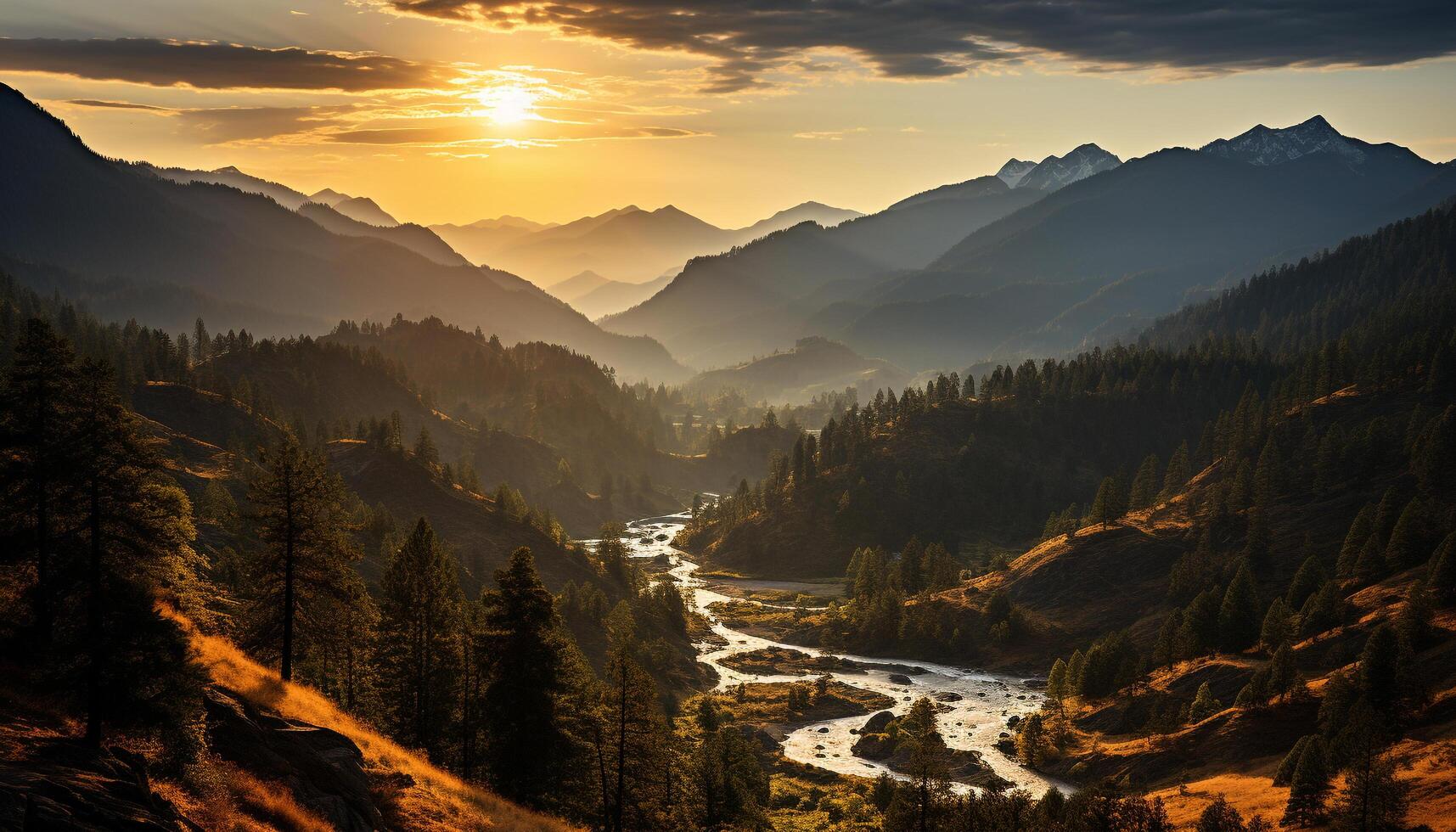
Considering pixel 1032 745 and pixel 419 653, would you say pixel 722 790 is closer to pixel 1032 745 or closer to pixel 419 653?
pixel 419 653

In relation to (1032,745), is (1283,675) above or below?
above

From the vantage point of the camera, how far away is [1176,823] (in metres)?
82.6

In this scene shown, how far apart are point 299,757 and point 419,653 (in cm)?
2375

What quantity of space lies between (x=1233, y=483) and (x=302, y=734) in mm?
186374

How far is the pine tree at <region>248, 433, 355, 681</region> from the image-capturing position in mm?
48625

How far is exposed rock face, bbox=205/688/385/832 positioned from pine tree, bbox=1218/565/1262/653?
129 meters

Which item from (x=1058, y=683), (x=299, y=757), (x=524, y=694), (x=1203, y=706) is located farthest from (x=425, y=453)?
(x=299, y=757)

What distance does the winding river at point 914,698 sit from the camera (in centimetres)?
12425

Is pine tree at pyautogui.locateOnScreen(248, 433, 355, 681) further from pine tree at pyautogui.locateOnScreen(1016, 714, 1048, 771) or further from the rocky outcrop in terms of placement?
pine tree at pyautogui.locateOnScreen(1016, 714, 1048, 771)

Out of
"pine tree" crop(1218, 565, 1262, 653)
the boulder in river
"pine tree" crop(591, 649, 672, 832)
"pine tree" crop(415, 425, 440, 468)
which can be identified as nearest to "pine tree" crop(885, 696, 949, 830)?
"pine tree" crop(591, 649, 672, 832)

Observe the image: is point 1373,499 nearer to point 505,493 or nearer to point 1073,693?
point 1073,693

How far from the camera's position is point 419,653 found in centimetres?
5866

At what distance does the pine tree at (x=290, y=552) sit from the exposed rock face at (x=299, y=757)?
40.7ft

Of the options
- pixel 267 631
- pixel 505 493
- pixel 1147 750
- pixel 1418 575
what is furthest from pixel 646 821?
pixel 505 493
